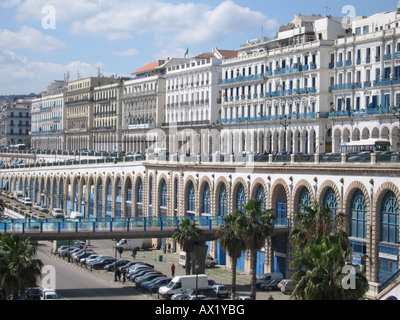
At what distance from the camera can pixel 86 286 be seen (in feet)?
201

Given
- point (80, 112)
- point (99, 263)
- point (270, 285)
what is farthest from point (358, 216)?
point (80, 112)

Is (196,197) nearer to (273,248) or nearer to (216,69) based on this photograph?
(273,248)

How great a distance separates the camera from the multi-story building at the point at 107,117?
155000 mm

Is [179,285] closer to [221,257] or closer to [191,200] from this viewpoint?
[221,257]

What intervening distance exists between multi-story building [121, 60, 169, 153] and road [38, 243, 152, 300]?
214 feet

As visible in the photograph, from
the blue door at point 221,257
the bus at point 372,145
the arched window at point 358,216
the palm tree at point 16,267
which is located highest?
the bus at point 372,145

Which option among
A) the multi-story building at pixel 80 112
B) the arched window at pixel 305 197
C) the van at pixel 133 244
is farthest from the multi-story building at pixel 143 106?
the arched window at pixel 305 197

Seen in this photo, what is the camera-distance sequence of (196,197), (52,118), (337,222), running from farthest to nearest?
(52,118)
(196,197)
(337,222)

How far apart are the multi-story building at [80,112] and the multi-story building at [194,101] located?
41074 mm

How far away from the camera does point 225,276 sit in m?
65.7

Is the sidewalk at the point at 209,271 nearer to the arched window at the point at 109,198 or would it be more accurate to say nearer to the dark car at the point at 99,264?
the dark car at the point at 99,264

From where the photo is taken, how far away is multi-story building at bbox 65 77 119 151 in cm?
17000
